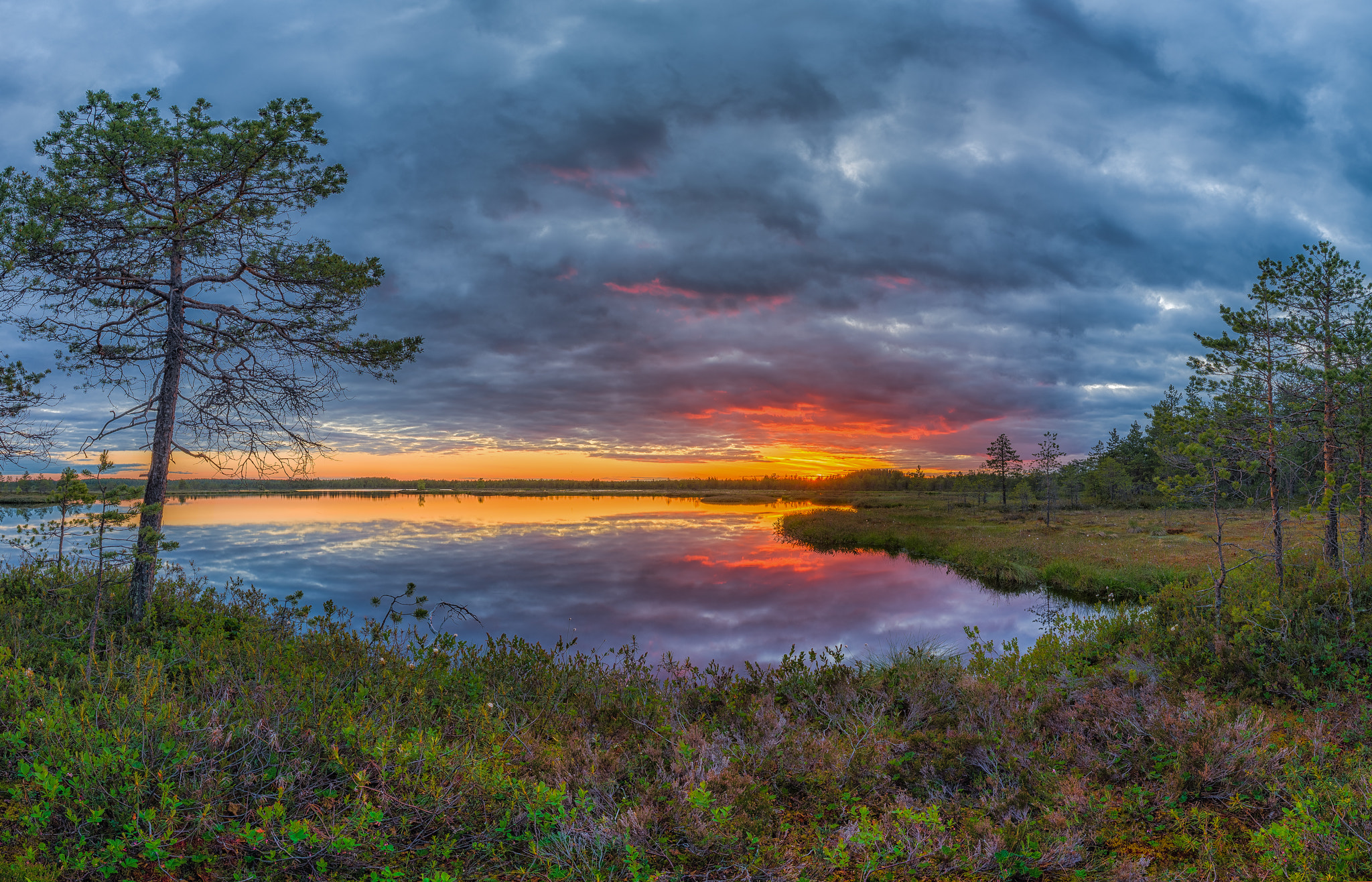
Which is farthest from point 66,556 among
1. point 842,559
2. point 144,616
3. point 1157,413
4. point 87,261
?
point 842,559

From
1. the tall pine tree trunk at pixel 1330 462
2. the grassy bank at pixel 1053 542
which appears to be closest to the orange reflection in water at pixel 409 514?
the grassy bank at pixel 1053 542

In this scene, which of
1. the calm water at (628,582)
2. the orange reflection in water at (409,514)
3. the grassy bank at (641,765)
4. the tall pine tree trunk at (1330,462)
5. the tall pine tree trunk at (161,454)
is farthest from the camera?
the orange reflection in water at (409,514)

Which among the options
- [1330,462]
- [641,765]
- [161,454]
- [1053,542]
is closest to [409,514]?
[161,454]

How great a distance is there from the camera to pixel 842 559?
35688 mm

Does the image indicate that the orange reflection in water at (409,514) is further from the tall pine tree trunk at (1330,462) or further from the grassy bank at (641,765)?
the tall pine tree trunk at (1330,462)

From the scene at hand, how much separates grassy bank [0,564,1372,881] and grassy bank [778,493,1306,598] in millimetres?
9895

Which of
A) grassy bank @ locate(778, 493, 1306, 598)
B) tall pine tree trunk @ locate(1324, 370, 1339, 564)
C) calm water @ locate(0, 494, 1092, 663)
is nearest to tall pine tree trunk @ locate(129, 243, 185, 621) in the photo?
calm water @ locate(0, 494, 1092, 663)

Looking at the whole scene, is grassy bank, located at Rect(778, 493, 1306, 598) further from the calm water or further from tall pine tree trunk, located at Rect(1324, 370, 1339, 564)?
the calm water

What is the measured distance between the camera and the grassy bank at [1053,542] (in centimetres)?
2722

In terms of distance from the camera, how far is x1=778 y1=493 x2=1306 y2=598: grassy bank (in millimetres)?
→ 27219

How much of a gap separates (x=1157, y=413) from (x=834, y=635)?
10.9 meters

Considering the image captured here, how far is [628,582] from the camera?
25.6m

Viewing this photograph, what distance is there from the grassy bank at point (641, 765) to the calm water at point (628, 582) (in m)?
5.91

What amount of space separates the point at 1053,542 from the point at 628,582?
29663 millimetres
